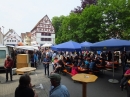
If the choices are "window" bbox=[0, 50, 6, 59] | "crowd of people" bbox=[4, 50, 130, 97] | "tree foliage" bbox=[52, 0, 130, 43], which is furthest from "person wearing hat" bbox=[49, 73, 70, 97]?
"tree foliage" bbox=[52, 0, 130, 43]

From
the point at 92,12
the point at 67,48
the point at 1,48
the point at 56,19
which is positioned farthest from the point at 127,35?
the point at 56,19

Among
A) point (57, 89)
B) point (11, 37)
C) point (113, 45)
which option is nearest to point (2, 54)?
point (113, 45)

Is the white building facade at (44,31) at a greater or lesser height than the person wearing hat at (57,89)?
greater

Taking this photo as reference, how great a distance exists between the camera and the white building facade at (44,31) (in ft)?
211

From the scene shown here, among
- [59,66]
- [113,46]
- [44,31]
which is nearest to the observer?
[113,46]

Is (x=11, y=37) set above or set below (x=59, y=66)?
above

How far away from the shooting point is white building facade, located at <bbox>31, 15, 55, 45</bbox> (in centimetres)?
6421

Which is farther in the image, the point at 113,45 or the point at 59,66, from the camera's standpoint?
the point at 59,66

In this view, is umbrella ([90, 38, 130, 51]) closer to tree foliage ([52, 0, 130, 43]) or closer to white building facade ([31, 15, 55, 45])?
tree foliage ([52, 0, 130, 43])

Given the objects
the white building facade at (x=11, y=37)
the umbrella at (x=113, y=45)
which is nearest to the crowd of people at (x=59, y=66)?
the umbrella at (x=113, y=45)

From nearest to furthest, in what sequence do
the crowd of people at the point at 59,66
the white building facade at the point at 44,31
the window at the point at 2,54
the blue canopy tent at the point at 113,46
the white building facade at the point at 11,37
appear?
the crowd of people at the point at 59,66 < the blue canopy tent at the point at 113,46 < the window at the point at 2,54 < the white building facade at the point at 44,31 < the white building facade at the point at 11,37

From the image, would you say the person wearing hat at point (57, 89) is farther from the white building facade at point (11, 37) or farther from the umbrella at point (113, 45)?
the white building facade at point (11, 37)

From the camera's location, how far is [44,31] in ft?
214

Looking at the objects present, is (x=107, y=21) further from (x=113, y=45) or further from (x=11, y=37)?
(x=11, y=37)
